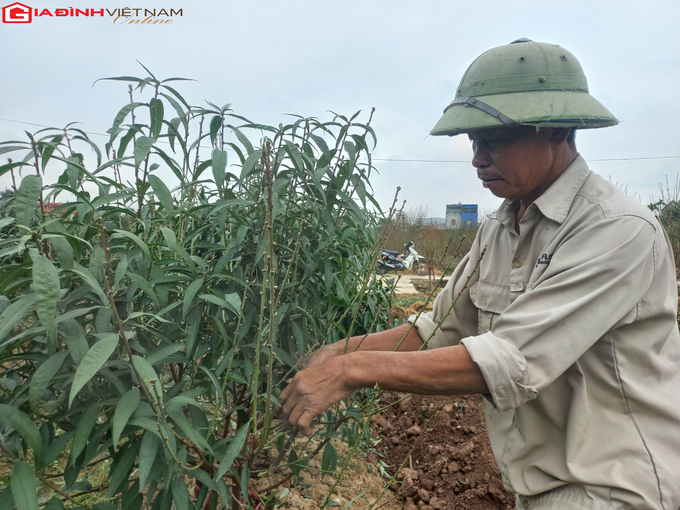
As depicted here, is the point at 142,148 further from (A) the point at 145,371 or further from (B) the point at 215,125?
(A) the point at 145,371

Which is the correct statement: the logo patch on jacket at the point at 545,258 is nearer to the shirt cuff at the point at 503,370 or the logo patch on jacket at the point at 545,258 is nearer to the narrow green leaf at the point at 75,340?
the shirt cuff at the point at 503,370

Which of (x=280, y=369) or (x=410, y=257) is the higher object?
(x=280, y=369)

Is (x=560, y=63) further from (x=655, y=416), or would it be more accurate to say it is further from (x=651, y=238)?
(x=655, y=416)

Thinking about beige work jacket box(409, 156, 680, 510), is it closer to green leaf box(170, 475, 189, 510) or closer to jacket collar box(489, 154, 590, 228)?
jacket collar box(489, 154, 590, 228)

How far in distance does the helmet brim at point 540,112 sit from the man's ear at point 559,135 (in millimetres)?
39

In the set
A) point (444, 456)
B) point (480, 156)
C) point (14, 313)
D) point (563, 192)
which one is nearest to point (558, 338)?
point (563, 192)

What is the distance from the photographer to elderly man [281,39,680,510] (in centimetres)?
117

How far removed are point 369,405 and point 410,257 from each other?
1187 cm

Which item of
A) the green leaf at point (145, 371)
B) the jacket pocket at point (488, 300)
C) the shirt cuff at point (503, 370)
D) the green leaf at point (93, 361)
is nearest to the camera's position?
the green leaf at point (93, 361)

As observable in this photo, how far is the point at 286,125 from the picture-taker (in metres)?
1.33

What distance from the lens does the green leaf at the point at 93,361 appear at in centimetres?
77

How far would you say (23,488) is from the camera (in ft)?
2.96

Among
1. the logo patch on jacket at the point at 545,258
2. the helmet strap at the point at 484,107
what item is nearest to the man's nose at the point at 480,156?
the helmet strap at the point at 484,107

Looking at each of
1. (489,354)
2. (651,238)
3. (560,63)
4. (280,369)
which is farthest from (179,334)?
(560,63)
